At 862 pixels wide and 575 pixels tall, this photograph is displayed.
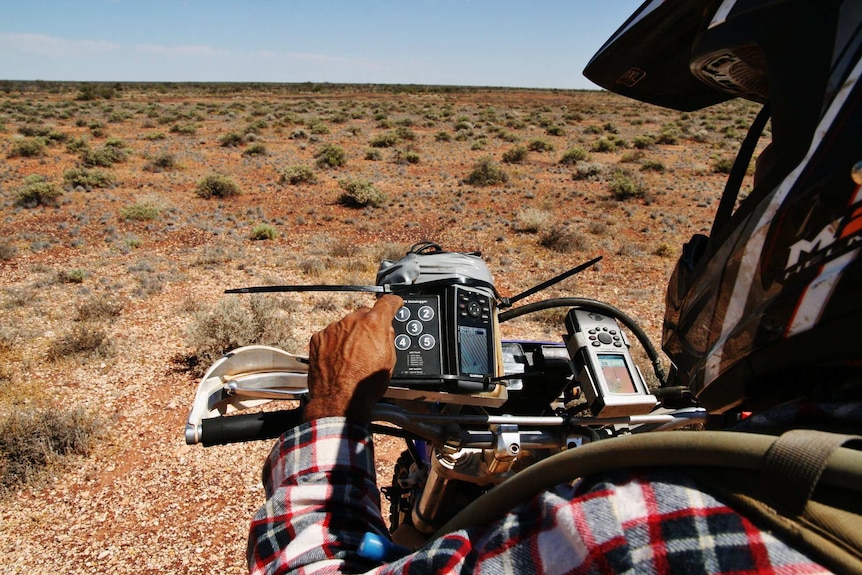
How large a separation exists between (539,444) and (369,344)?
678mm

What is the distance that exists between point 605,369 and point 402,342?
62 centimetres

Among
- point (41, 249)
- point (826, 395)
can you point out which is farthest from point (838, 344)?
point (41, 249)

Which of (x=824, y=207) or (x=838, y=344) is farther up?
(x=824, y=207)

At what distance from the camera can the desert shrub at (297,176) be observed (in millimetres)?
13446

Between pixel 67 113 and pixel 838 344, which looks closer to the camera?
pixel 838 344

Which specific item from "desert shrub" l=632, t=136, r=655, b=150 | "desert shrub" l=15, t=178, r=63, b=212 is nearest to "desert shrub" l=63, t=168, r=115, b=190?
"desert shrub" l=15, t=178, r=63, b=212

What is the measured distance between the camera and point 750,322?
96cm

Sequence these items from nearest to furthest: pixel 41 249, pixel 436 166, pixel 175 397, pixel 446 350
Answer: pixel 446 350, pixel 175 397, pixel 41 249, pixel 436 166

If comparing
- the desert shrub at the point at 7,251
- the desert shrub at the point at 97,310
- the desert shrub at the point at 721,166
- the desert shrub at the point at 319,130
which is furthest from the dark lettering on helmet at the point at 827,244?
the desert shrub at the point at 319,130

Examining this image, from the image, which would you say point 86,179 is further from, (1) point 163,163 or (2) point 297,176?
(2) point 297,176

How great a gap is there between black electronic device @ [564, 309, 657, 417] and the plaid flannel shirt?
2.58 ft

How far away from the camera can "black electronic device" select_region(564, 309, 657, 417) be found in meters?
1.50

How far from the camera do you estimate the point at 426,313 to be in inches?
59.5

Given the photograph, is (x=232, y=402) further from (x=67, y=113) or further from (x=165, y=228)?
A: (x=67, y=113)
